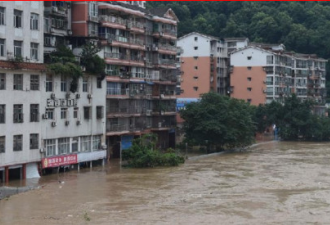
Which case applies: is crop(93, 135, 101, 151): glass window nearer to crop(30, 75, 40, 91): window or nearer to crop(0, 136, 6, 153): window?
crop(30, 75, 40, 91): window

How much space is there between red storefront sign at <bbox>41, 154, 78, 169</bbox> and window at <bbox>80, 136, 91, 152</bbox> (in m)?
1.38

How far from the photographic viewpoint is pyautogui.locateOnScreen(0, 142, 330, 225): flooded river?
20.6 metres

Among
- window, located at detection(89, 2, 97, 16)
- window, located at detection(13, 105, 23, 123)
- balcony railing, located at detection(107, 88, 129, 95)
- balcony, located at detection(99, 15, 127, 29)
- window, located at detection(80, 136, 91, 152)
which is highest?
window, located at detection(89, 2, 97, 16)

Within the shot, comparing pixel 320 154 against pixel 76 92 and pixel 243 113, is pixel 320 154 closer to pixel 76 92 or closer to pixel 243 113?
pixel 243 113

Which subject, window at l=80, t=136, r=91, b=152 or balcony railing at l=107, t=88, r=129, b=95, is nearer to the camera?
window at l=80, t=136, r=91, b=152

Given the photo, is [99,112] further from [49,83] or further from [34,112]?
[34,112]

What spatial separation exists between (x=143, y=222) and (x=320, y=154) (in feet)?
82.3

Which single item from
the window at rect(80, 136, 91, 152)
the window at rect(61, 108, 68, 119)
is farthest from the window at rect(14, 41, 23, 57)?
the window at rect(80, 136, 91, 152)

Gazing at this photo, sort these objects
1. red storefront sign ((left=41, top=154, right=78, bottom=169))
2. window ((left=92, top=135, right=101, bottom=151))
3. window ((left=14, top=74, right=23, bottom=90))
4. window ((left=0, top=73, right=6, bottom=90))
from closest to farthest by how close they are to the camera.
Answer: window ((left=0, top=73, right=6, bottom=90)) → window ((left=14, top=74, right=23, bottom=90)) → red storefront sign ((left=41, top=154, right=78, bottom=169)) → window ((left=92, top=135, right=101, bottom=151))

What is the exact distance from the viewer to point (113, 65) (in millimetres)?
37281

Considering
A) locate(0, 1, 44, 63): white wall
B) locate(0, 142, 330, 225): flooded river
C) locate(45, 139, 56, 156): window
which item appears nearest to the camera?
locate(0, 142, 330, 225): flooded river

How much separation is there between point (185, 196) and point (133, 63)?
52.0 ft

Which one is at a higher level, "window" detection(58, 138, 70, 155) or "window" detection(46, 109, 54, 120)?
"window" detection(46, 109, 54, 120)

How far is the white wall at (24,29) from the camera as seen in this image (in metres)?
27.9
